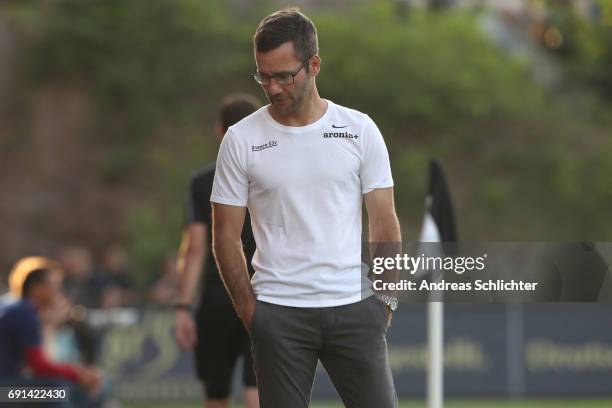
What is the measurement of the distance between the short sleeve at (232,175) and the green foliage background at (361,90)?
26.7 metres

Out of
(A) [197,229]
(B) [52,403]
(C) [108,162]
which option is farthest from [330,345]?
(C) [108,162]

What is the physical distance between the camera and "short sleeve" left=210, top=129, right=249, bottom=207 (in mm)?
5352

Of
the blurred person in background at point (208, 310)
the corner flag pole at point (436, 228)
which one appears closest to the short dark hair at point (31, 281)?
the blurred person in background at point (208, 310)

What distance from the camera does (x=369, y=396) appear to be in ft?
17.6

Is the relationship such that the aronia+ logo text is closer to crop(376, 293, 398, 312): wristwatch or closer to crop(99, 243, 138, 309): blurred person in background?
crop(376, 293, 398, 312): wristwatch

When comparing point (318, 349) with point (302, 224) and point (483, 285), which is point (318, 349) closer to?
point (302, 224)

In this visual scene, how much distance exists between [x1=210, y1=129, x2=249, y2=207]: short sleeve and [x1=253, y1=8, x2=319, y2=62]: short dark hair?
1.29 feet

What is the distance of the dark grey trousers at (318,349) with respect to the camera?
532 cm

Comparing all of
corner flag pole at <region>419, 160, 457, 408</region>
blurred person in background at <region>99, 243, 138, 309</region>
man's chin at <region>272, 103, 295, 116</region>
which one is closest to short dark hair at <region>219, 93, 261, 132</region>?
corner flag pole at <region>419, 160, 457, 408</region>

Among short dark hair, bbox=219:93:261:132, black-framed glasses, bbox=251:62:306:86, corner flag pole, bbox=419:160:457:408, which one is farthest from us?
corner flag pole, bbox=419:160:457:408

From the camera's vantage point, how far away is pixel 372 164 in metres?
5.34

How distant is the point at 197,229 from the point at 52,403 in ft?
4.42

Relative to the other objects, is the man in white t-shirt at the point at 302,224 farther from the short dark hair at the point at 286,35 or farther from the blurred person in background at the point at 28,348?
the blurred person in background at the point at 28,348

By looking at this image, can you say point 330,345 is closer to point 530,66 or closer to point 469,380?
point 469,380
